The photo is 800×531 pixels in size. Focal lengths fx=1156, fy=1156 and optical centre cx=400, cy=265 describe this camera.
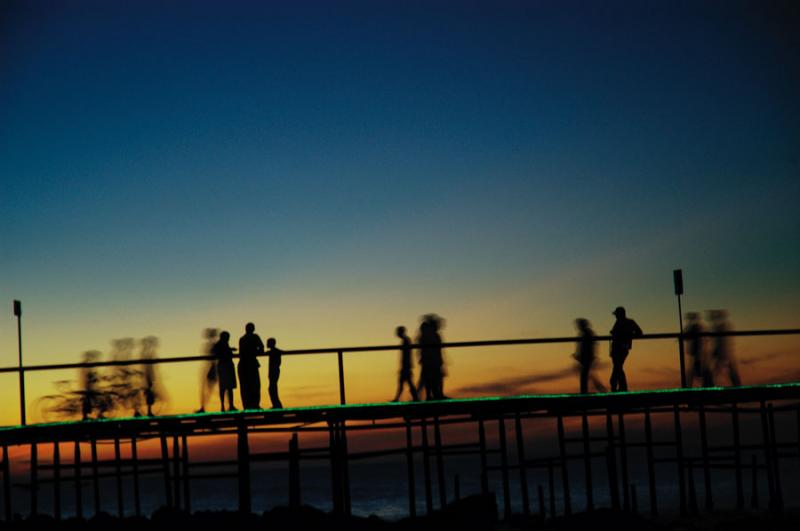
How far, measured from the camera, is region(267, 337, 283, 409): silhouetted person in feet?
59.4

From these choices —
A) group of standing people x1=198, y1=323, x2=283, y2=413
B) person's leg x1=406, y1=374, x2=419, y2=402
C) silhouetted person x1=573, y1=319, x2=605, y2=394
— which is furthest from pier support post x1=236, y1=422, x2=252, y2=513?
silhouetted person x1=573, y1=319, x2=605, y2=394

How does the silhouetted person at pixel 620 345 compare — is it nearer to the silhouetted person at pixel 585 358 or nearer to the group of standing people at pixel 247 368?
the silhouetted person at pixel 585 358

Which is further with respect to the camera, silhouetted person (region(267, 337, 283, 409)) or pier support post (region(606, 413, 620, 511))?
pier support post (region(606, 413, 620, 511))

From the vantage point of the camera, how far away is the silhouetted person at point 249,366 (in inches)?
715

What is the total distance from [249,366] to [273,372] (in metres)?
0.40

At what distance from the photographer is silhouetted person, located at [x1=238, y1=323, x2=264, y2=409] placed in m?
Answer: 18.2

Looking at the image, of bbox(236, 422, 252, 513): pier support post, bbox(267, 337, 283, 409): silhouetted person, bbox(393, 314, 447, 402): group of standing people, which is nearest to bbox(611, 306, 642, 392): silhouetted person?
bbox(393, 314, 447, 402): group of standing people

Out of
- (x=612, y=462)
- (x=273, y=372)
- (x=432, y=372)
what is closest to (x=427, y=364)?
(x=432, y=372)

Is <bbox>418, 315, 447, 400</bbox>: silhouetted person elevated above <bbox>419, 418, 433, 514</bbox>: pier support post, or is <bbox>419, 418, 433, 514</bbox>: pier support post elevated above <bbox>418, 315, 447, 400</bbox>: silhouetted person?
<bbox>418, 315, 447, 400</bbox>: silhouetted person

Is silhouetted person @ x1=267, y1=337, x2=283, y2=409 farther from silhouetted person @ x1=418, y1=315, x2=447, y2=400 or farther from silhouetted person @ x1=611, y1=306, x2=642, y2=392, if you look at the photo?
silhouetted person @ x1=611, y1=306, x2=642, y2=392

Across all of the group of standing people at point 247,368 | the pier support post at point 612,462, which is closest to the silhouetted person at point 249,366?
the group of standing people at point 247,368

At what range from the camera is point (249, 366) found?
1823 centimetres

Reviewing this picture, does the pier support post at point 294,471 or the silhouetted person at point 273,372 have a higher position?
the silhouetted person at point 273,372

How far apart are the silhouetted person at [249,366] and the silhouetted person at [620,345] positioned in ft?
18.7
